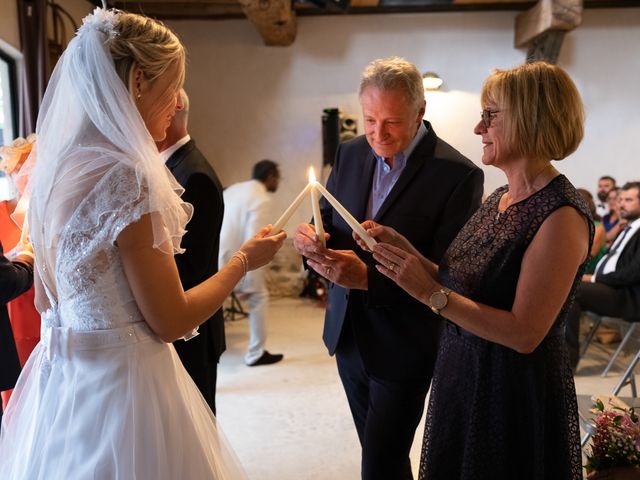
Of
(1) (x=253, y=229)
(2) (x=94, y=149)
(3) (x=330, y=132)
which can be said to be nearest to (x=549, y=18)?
(3) (x=330, y=132)

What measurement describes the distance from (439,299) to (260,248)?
493mm

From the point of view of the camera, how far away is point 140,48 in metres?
1.16

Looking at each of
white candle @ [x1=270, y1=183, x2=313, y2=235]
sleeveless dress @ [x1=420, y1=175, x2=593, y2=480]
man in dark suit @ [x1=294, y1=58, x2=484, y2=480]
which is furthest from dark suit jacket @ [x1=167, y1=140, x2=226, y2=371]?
sleeveless dress @ [x1=420, y1=175, x2=593, y2=480]

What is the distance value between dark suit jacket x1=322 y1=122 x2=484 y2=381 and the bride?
1.90 ft

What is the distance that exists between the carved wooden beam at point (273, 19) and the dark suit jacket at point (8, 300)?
354 centimetres

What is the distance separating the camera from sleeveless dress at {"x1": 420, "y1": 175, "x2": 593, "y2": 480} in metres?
1.25

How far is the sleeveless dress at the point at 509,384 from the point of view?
4.12ft

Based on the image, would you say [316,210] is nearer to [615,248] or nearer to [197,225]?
[197,225]

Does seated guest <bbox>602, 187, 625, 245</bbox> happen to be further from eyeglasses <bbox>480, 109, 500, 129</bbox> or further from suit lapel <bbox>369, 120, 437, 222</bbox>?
eyeglasses <bbox>480, 109, 500, 129</bbox>

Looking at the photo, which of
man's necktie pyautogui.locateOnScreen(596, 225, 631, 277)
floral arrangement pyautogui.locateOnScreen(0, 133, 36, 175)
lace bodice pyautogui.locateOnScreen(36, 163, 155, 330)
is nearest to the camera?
lace bodice pyautogui.locateOnScreen(36, 163, 155, 330)

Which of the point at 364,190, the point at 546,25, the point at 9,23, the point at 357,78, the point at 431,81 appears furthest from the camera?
the point at 357,78

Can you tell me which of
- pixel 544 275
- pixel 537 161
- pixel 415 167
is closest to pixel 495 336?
pixel 544 275

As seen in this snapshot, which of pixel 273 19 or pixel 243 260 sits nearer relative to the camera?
pixel 243 260

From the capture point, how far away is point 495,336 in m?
1.23
